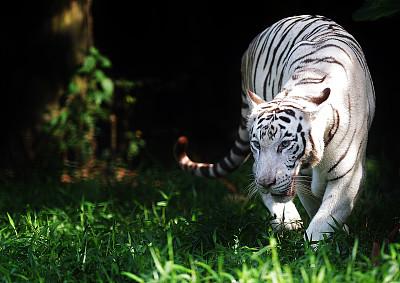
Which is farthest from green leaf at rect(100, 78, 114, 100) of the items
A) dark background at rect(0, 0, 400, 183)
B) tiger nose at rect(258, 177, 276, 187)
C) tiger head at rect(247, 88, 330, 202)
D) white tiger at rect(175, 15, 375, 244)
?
tiger nose at rect(258, 177, 276, 187)

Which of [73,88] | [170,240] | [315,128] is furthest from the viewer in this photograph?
[73,88]

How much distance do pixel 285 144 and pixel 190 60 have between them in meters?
4.87

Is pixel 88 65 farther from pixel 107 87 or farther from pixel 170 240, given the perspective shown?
pixel 170 240

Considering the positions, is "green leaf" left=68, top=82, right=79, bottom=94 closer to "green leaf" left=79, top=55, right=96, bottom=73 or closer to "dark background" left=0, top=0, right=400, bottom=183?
"green leaf" left=79, top=55, right=96, bottom=73

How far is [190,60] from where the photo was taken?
8539 mm

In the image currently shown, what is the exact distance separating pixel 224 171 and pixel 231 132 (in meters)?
2.80

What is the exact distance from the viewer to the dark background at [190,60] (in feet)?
24.4

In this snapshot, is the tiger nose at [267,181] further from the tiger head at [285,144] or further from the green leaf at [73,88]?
the green leaf at [73,88]

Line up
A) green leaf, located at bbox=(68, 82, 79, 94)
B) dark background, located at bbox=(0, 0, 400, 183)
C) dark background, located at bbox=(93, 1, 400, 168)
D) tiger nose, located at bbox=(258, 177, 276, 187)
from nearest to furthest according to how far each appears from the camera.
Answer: tiger nose, located at bbox=(258, 177, 276, 187) < green leaf, located at bbox=(68, 82, 79, 94) < dark background, located at bbox=(0, 0, 400, 183) < dark background, located at bbox=(93, 1, 400, 168)

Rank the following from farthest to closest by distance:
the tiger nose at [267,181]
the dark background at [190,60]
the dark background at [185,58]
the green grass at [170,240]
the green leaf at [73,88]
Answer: the dark background at [185,58] → the dark background at [190,60] → the green leaf at [73,88] → the tiger nose at [267,181] → the green grass at [170,240]

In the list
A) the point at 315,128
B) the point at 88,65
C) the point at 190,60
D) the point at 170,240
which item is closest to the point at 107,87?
the point at 88,65

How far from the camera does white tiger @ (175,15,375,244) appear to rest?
377cm

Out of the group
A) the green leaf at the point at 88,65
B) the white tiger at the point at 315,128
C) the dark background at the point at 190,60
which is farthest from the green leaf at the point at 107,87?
the white tiger at the point at 315,128

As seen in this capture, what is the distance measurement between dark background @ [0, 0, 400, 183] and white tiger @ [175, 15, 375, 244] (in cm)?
294
